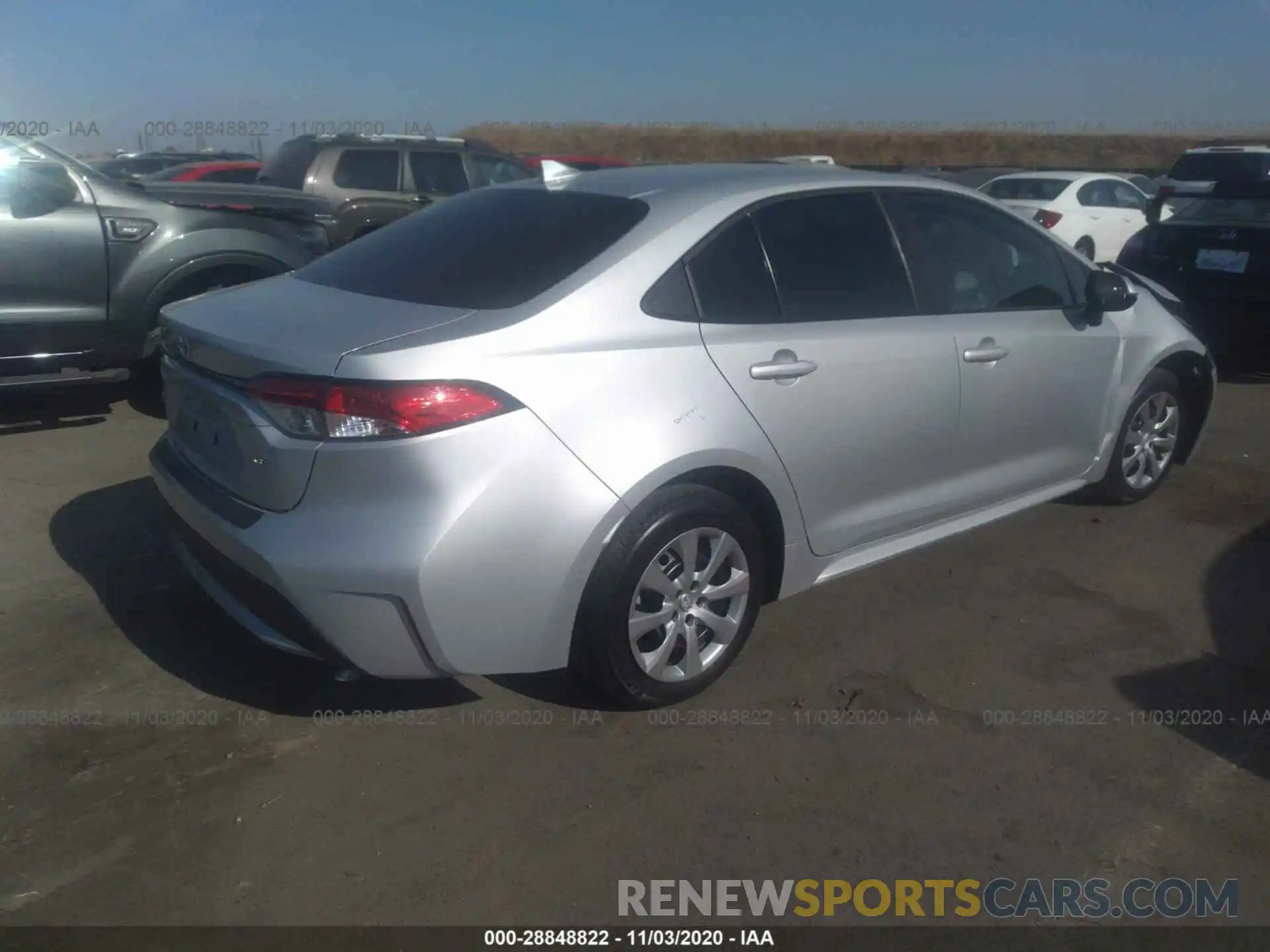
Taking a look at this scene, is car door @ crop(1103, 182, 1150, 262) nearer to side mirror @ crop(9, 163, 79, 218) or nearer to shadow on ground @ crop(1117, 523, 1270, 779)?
shadow on ground @ crop(1117, 523, 1270, 779)

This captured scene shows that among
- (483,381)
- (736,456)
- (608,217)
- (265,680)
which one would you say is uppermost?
(608,217)

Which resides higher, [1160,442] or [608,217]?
[608,217]

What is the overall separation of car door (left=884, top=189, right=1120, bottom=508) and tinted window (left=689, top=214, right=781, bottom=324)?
2.42 ft

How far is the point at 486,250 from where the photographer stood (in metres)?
3.63

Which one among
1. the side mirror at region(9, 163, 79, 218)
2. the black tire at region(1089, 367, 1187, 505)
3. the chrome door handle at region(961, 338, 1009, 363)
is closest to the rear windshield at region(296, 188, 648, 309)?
the chrome door handle at region(961, 338, 1009, 363)

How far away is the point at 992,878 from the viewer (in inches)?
111

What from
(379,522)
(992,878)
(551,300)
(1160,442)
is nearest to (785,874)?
(992,878)

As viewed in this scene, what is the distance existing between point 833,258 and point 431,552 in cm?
185

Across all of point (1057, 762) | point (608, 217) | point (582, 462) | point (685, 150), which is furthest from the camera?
point (685, 150)

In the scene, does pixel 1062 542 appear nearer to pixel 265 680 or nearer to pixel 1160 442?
pixel 1160 442

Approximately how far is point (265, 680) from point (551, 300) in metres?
1.61

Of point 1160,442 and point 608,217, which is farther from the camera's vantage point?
point 1160,442

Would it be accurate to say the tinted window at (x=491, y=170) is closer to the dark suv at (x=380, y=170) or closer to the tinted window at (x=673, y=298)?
the dark suv at (x=380, y=170)

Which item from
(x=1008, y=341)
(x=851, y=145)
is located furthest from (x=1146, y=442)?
(x=851, y=145)
